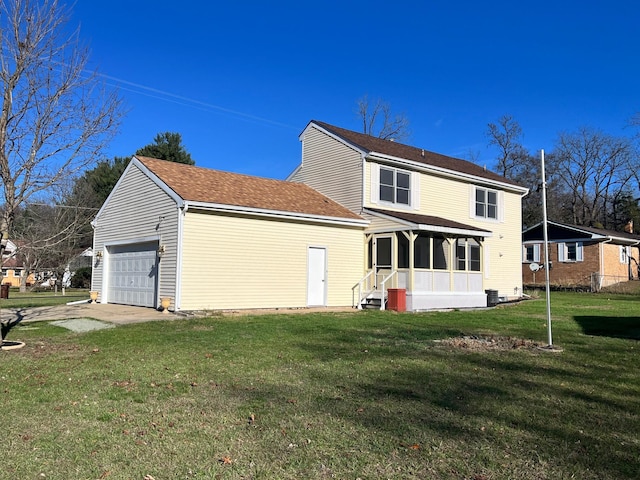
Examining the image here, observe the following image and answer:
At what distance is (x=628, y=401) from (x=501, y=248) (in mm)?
18955

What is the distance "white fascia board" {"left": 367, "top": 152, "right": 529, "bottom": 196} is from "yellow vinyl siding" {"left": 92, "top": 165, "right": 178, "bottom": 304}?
7508mm

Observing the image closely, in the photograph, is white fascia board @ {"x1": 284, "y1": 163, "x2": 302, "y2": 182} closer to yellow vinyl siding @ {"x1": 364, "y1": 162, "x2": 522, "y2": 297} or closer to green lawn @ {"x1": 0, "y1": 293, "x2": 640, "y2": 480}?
yellow vinyl siding @ {"x1": 364, "y1": 162, "x2": 522, "y2": 297}

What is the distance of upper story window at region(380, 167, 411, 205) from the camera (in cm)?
1914

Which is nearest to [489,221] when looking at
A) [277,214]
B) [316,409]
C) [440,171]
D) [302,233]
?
[440,171]

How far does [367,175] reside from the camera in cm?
1853

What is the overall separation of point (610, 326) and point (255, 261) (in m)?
9.67

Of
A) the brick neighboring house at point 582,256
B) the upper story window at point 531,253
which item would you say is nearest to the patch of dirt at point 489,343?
the brick neighboring house at point 582,256

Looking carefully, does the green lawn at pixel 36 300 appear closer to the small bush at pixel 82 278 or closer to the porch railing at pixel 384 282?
the small bush at pixel 82 278

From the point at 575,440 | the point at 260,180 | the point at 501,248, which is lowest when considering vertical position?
the point at 575,440

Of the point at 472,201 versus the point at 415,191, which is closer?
the point at 415,191

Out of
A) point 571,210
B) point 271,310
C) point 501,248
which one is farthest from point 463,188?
point 571,210

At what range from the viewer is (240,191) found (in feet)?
53.7

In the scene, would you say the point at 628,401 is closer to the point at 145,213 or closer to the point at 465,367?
the point at 465,367

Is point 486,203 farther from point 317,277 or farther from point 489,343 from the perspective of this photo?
point 489,343
